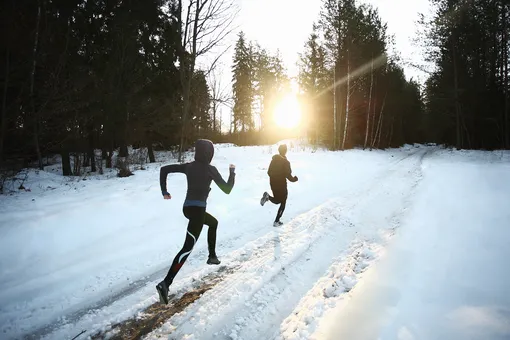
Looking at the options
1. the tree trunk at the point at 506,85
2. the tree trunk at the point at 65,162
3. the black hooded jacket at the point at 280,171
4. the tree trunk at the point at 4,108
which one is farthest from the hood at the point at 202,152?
the tree trunk at the point at 506,85

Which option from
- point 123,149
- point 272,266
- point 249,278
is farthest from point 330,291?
point 123,149

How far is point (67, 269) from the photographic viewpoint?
4.41 m

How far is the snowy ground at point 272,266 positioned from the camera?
9.39 ft

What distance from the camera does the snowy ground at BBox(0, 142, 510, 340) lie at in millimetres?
2861

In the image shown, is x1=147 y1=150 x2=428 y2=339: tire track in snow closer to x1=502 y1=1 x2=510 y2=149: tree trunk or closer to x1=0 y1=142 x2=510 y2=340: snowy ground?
x1=0 y1=142 x2=510 y2=340: snowy ground

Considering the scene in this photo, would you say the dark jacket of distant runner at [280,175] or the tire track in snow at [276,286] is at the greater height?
the dark jacket of distant runner at [280,175]

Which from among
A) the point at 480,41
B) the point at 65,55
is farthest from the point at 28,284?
the point at 480,41

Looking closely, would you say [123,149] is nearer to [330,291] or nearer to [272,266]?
[272,266]

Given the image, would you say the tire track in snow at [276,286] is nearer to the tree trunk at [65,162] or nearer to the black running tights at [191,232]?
the black running tights at [191,232]

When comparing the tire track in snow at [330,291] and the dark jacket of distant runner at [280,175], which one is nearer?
the tire track in snow at [330,291]

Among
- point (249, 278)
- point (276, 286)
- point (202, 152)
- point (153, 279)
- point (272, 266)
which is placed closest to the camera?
point (276, 286)

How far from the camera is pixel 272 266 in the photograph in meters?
4.30

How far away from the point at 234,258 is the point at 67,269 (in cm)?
299

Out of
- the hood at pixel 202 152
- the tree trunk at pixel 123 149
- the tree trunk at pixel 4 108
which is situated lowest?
the hood at pixel 202 152
